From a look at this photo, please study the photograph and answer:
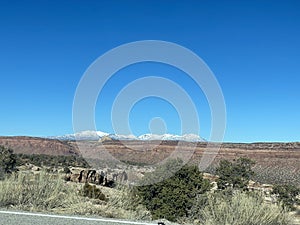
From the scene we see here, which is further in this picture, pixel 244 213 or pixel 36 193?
pixel 36 193

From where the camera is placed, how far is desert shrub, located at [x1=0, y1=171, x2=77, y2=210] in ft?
33.2

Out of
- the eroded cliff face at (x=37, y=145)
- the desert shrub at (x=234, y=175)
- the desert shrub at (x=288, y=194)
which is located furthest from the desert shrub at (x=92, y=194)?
the eroded cliff face at (x=37, y=145)

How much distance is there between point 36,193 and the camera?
10.5 meters

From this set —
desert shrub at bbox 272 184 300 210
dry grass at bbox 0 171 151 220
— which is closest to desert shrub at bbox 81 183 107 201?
dry grass at bbox 0 171 151 220

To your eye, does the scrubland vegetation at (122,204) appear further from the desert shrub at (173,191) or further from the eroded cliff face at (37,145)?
the eroded cliff face at (37,145)

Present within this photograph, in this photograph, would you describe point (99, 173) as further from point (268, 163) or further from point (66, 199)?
point (268, 163)

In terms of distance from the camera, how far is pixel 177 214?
14812 millimetres

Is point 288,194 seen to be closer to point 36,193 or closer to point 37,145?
point 36,193

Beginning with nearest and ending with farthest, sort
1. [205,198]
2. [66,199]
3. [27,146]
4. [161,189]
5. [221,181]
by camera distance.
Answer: [66,199] < [205,198] < [161,189] < [221,181] < [27,146]

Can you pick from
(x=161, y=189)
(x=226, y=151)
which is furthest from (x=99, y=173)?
(x=226, y=151)

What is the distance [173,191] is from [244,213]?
266 inches

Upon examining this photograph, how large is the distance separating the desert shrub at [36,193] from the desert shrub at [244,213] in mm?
3316

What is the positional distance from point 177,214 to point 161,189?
1.95 m

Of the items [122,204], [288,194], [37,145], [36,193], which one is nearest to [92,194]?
[122,204]
